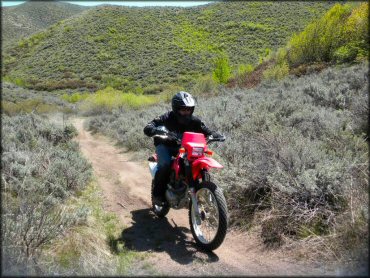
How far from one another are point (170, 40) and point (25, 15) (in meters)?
49.1

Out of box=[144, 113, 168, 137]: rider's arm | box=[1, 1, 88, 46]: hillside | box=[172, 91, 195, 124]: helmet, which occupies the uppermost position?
box=[1, 1, 88, 46]: hillside

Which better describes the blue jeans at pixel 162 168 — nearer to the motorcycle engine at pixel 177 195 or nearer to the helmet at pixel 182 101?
the motorcycle engine at pixel 177 195

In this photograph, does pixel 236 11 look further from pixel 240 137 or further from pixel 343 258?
pixel 343 258

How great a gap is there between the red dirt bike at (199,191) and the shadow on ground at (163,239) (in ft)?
0.55

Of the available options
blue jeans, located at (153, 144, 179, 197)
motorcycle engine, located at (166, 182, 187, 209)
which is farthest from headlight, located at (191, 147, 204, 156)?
blue jeans, located at (153, 144, 179, 197)

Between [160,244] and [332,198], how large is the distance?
94.8 inches

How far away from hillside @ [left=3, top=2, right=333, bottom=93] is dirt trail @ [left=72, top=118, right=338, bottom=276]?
26.2m

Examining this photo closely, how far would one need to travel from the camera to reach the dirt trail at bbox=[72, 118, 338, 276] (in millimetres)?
3816

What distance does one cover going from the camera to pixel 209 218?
4.42m

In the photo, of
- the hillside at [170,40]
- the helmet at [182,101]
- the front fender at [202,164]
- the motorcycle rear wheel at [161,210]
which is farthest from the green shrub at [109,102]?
the front fender at [202,164]

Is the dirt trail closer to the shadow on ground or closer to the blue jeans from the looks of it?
the shadow on ground

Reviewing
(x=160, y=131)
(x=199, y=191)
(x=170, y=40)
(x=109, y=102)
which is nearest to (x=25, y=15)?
(x=160, y=131)

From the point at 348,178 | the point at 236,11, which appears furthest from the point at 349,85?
the point at 236,11

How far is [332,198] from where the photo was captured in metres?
4.36
